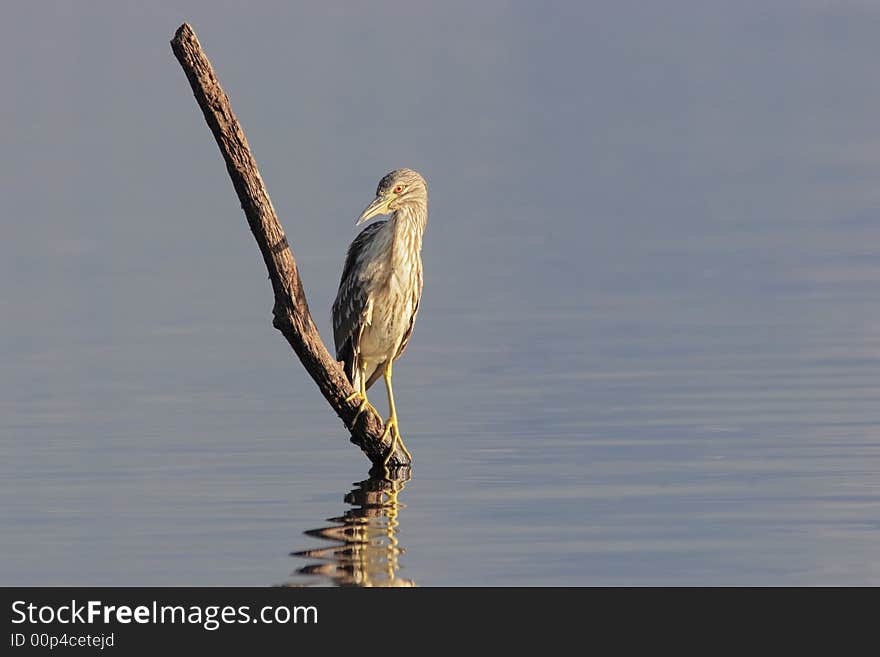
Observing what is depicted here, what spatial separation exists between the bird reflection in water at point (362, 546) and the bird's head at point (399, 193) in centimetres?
183

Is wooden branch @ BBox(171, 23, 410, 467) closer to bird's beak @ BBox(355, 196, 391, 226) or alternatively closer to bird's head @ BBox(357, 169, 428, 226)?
bird's beak @ BBox(355, 196, 391, 226)

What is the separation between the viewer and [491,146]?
54219 mm

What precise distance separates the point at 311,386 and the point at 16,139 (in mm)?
38306

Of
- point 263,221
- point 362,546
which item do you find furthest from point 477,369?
point 362,546

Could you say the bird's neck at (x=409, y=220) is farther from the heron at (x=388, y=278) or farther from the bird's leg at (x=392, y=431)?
the bird's leg at (x=392, y=431)

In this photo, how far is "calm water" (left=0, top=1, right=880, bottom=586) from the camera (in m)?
11.8

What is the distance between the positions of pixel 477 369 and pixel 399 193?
4762mm

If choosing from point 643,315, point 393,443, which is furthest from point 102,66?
point 393,443

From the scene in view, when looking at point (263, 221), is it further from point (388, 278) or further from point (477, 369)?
point (477, 369)

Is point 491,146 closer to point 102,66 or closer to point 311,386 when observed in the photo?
point 311,386

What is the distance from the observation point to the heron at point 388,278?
14047mm

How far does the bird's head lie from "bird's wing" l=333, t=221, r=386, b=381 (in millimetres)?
192

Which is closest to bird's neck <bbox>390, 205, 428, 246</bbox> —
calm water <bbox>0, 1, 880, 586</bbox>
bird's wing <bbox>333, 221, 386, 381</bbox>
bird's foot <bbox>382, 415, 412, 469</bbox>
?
bird's wing <bbox>333, 221, 386, 381</bbox>
